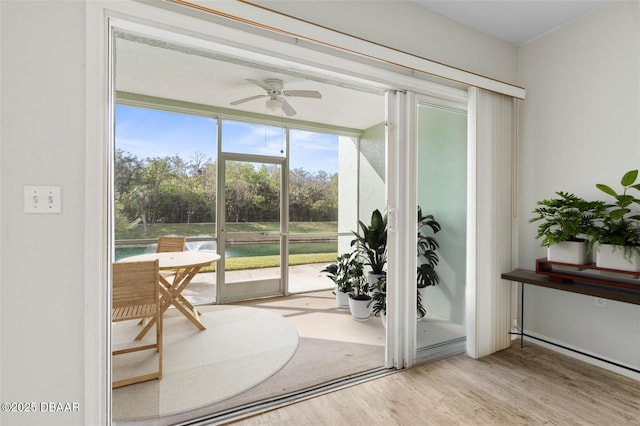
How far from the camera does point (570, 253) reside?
222 cm

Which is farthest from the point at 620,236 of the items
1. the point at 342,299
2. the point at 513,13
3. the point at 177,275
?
the point at 177,275

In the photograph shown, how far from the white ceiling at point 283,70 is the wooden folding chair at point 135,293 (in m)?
1.38

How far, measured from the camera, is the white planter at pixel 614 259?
6.41 feet

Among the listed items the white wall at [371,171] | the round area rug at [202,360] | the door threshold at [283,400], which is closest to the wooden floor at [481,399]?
the door threshold at [283,400]

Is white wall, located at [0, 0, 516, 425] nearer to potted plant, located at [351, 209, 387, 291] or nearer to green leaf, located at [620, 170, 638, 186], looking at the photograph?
potted plant, located at [351, 209, 387, 291]

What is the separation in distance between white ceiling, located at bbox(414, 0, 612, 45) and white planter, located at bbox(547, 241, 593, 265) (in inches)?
71.1

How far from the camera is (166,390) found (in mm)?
2074

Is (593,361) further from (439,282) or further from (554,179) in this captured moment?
(554,179)

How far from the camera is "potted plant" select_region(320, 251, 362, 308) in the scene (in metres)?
3.71

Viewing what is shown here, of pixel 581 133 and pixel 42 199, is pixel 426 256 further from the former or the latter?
pixel 42 199

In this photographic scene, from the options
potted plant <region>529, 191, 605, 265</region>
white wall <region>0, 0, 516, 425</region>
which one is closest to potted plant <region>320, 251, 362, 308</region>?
potted plant <region>529, 191, 605, 265</region>

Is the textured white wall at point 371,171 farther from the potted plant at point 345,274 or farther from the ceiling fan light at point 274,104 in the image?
the ceiling fan light at point 274,104

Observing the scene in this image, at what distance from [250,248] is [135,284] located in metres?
2.08

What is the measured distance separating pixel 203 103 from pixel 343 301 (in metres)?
3.14
